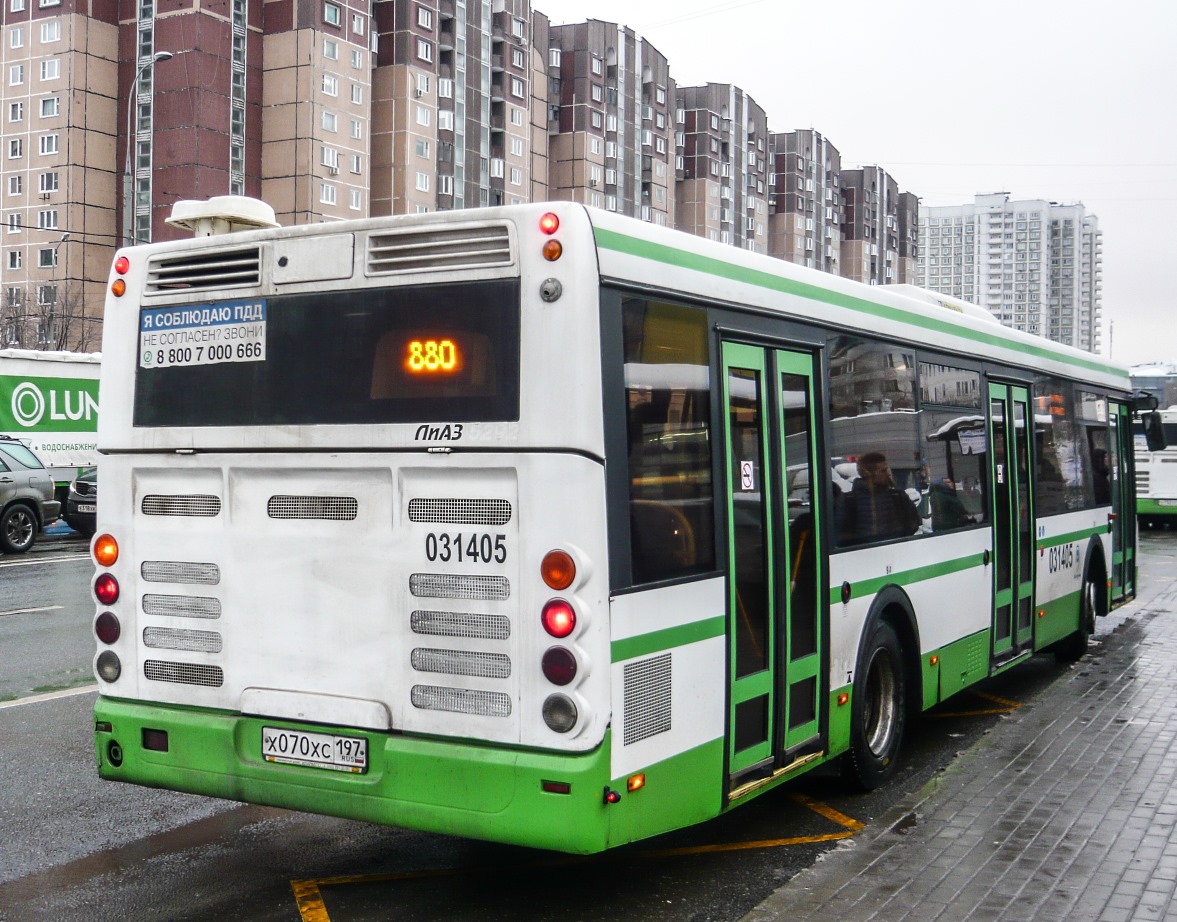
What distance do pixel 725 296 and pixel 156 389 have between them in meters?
2.56

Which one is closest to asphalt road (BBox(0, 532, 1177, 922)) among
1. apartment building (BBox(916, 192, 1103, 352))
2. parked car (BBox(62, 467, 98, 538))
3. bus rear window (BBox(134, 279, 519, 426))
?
bus rear window (BBox(134, 279, 519, 426))

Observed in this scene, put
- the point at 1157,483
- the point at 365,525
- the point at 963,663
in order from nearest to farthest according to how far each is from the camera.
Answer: the point at 365,525 → the point at 963,663 → the point at 1157,483

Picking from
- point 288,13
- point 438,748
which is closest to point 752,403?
point 438,748

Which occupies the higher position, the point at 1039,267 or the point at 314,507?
the point at 1039,267

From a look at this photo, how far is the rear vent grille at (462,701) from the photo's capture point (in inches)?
200

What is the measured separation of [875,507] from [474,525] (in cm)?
309

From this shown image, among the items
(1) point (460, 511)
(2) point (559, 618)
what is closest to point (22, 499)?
(1) point (460, 511)

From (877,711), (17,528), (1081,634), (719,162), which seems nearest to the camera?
(877,711)

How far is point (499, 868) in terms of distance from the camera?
6.14m

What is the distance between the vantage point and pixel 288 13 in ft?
234

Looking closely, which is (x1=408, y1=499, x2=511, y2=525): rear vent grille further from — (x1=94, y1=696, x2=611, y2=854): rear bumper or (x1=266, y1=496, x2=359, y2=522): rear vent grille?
(x1=94, y1=696, x2=611, y2=854): rear bumper

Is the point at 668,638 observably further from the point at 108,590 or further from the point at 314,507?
the point at 108,590

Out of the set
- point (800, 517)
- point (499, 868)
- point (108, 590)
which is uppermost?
point (800, 517)

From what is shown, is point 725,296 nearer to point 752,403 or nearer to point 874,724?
point 752,403
